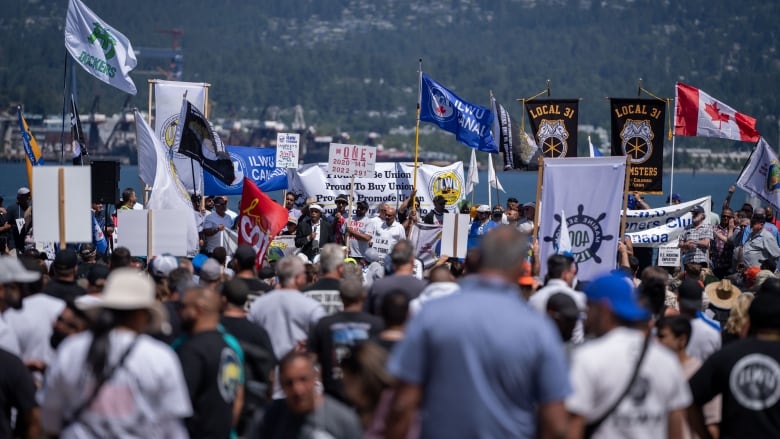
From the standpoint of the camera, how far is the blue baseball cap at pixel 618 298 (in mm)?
5785

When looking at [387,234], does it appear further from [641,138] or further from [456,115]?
[456,115]

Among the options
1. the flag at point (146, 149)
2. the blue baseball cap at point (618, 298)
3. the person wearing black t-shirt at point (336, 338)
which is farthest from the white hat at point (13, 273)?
the flag at point (146, 149)

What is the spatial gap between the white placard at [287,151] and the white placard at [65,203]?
1163 centimetres

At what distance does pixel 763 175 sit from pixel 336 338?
1289 cm

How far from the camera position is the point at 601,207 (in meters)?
12.4

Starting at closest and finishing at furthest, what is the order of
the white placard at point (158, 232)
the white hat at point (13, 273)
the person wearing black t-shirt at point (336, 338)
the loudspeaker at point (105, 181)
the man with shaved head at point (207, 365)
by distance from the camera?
the man with shaved head at point (207, 365), the white hat at point (13, 273), the person wearing black t-shirt at point (336, 338), the white placard at point (158, 232), the loudspeaker at point (105, 181)

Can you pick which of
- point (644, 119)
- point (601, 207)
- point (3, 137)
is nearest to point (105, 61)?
point (644, 119)

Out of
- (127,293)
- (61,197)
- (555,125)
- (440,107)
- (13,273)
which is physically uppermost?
(440,107)

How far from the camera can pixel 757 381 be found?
6441 mm

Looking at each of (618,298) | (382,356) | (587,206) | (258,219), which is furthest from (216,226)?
(618,298)

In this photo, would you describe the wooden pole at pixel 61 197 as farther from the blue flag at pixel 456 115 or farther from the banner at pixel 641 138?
the blue flag at pixel 456 115

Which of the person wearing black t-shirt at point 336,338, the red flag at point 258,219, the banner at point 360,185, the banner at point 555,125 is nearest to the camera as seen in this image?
the person wearing black t-shirt at point 336,338

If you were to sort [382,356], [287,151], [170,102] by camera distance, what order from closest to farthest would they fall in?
[382,356] < [170,102] < [287,151]

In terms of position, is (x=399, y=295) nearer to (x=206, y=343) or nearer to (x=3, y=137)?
(x=206, y=343)
